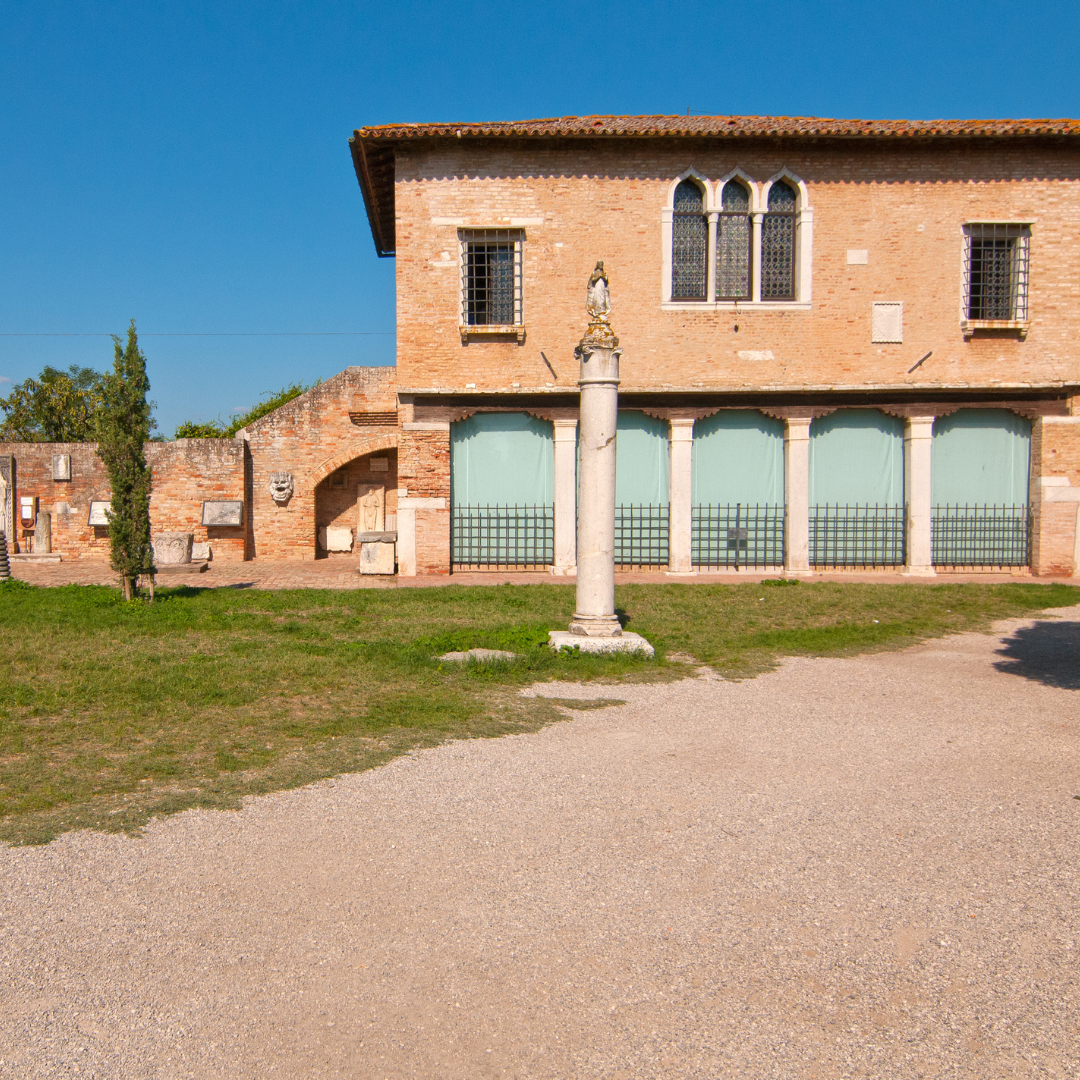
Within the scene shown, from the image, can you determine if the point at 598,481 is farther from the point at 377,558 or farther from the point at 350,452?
the point at 350,452

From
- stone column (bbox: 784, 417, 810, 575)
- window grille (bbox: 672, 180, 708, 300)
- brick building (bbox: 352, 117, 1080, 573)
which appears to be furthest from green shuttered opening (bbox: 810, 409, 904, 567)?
window grille (bbox: 672, 180, 708, 300)

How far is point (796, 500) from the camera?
15.5 m

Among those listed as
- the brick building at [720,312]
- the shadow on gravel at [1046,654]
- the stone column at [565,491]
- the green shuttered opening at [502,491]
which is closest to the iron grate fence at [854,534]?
the brick building at [720,312]

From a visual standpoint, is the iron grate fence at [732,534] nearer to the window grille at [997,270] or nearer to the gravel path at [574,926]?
the window grille at [997,270]

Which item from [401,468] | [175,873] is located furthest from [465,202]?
[175,873]

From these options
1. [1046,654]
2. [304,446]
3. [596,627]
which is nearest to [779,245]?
[1046,654]

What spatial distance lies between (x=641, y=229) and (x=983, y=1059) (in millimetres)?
14179

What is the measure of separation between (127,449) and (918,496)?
1282 cm

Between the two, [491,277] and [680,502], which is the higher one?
[491,277]

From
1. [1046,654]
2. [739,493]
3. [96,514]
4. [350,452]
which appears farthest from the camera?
[96,514]

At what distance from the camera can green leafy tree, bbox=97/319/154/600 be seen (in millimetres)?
11336

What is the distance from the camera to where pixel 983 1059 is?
2.50 metres

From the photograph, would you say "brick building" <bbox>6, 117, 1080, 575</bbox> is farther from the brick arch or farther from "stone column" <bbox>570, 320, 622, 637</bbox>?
"stone column" <bbox>570, 320, 622, 637</bbox>

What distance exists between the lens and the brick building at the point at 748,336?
48.6ft
